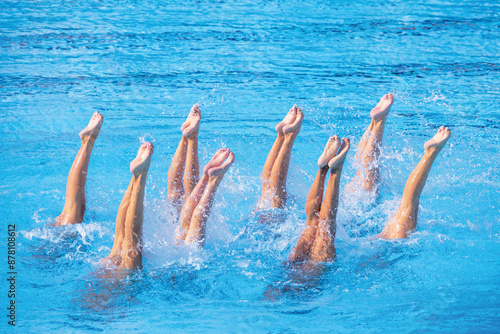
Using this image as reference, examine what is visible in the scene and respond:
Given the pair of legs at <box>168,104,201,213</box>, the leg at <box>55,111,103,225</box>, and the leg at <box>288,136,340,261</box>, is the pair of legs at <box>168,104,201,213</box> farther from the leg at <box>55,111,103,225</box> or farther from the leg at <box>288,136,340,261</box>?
the leg at <box>288,136,340,261</box>

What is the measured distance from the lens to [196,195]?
3.17 metres

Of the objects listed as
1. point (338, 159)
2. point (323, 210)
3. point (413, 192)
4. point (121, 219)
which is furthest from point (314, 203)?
point (121, 219)

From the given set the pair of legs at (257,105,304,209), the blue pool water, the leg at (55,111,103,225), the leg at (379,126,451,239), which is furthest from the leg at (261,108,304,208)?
the leg at (55,111,103,225)

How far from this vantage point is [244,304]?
3061 millimetres

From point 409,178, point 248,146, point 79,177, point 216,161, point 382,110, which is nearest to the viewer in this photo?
point 216,161

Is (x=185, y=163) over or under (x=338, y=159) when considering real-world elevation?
A: under

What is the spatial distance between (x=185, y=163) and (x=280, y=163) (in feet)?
2.38

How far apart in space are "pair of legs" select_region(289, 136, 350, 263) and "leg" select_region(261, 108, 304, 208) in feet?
2.02

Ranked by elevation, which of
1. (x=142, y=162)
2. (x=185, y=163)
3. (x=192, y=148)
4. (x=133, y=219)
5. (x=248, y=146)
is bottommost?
(x=248, y=146)

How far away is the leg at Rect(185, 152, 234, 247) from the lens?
2.97m

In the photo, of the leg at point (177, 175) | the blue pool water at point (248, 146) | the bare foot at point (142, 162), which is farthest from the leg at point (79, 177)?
the bare foot at point (142, 162)

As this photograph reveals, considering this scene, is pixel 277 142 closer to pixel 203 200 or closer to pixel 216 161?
pixel 216 161

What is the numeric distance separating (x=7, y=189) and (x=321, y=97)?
151 inches

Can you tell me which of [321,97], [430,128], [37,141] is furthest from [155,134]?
[430,128]
